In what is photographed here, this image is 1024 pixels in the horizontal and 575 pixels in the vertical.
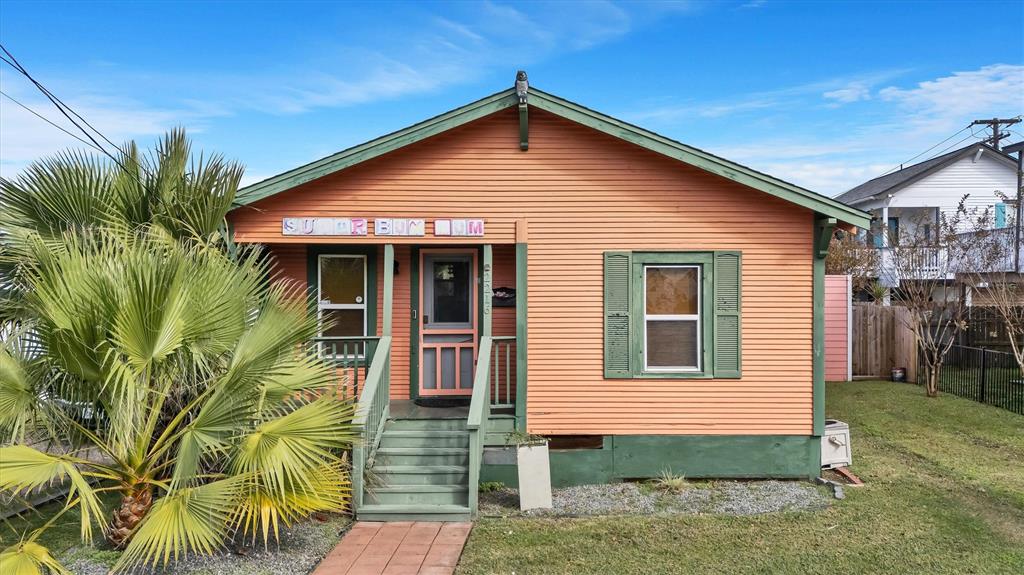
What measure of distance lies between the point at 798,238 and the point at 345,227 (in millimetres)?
5498

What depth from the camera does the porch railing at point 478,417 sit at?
6.93 metres

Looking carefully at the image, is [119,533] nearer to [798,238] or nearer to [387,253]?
[387,253]

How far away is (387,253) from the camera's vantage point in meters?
8.23

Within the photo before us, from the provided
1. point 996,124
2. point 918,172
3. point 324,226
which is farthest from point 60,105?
point 996,124

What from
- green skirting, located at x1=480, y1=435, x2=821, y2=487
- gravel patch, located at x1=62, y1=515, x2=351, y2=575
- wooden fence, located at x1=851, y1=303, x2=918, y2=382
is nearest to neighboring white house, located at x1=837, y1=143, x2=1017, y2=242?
wooden fence, located at x1=851, y1=303, x2=918, y2=382

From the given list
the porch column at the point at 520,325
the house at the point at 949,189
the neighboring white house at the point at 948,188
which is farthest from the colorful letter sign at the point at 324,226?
the neighboring white house at the point at 948,188

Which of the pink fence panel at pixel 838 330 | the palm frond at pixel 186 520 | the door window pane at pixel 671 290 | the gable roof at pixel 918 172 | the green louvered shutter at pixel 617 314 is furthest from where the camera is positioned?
the gable roof at pixel 918 172

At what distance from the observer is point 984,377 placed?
1334cm

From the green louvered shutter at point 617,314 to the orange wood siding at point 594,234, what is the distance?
0.34 ft

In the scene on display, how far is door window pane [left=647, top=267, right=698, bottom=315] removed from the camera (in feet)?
27.8

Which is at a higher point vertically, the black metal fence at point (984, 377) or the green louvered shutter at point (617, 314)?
the green louvered shutter at point (617, 314)

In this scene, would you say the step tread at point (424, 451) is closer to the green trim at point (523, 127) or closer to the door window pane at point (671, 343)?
the door window pane at point (671, 343)

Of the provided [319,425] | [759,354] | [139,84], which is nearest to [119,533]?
[319,425]

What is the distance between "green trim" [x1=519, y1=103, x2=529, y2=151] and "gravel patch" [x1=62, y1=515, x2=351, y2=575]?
4830mm
